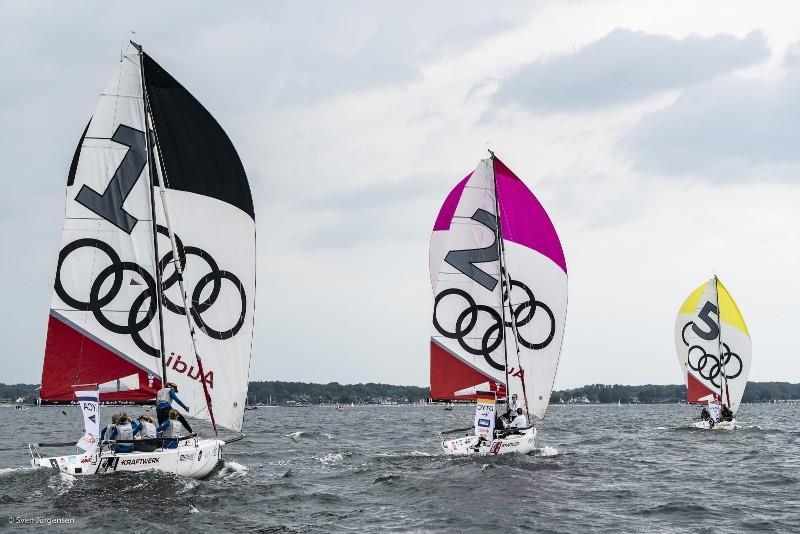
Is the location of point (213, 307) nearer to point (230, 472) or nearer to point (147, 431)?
point (147, 431)

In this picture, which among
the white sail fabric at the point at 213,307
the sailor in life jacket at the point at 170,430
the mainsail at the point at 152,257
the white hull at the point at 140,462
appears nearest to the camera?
the white hull at the point at 140,462

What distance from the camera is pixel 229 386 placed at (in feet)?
65.2

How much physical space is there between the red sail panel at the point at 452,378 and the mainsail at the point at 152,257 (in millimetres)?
9456

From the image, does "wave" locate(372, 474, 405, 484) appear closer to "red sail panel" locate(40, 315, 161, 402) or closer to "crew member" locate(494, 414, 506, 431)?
"crew member" locate(494, 414, 506, 431)

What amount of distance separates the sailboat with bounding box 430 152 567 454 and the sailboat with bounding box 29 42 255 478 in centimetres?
958

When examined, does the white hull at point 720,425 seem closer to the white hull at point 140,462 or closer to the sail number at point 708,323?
the sail number at point 708,323

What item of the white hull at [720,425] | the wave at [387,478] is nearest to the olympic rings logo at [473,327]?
the wave at [387,478]

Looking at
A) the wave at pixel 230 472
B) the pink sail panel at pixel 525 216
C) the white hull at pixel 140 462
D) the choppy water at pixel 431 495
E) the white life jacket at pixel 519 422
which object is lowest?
the choppy water at pixel 431 495

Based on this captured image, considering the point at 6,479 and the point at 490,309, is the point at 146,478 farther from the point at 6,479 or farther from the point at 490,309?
the point at 490,309

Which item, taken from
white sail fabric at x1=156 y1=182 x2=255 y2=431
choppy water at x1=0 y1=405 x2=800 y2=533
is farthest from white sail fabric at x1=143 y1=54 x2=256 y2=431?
choppy water at x1=0 y1=405 x2=800 y2=533

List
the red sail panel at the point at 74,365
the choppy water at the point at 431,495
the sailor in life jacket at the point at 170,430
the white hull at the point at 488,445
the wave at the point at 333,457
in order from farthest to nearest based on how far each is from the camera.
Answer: the wave at the point at 333,457
the white hull at the point at 488,445
the red sail panel at the point at 74,365
the sailor in life jacket at the point at 170,430
the choppy water at the point at 431,495

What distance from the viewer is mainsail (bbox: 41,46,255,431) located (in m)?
18.9

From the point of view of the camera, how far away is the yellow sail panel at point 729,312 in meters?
47.8

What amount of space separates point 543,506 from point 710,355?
32.5 meters
